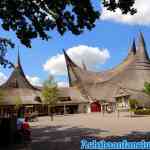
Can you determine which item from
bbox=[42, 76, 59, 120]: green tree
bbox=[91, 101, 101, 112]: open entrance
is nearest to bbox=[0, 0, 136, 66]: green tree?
bbox=[42, 76, 59, 120]: green tree

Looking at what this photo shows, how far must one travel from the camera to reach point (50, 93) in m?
82.9

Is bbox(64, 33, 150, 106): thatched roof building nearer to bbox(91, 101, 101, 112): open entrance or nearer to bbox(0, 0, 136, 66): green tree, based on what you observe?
bbox(91, 101, 101, 112): open entrance

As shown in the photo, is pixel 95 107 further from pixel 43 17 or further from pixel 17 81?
pixel 43 17

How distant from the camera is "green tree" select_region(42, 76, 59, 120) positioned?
83081mm

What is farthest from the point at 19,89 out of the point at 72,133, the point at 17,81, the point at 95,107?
the point at 72,133

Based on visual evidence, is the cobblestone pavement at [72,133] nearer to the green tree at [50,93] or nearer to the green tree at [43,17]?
the green tree at [43,17]

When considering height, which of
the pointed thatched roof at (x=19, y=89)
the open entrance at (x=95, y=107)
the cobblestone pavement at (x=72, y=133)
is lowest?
the cobblestone pavement at (x=72, y=133)

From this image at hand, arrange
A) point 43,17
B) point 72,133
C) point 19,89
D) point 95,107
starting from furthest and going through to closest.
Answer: point 95,107
point 19,89
point 72,133
point 43,17

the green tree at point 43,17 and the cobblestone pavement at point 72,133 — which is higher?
the green tree at point 43,17

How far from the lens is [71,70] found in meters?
120

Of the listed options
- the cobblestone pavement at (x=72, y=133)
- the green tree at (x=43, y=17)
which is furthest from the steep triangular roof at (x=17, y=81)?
the green tree at (x=43, y=17)

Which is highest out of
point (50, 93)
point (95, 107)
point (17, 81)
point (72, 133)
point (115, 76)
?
point (115, 76)

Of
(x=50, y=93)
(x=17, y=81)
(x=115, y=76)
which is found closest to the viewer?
(x=50, y=93)

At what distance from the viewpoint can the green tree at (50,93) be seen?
8308 cm
